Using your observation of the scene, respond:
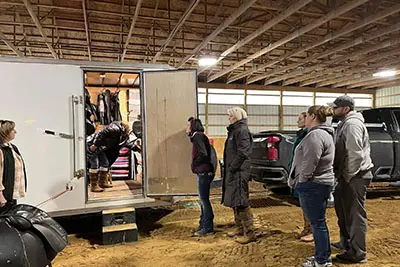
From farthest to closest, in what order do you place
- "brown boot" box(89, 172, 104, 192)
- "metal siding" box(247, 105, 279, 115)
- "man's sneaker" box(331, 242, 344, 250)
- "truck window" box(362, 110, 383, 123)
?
"metal siding" box(247, 105, 279, 115) → "truck window" box(362, 110, 383, 123) → "brown boot" box(89, 172, 104, 192) → "man's sneaker" box(331, 242, 344, 250)

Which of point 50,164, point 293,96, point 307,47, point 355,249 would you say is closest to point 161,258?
point 50,164

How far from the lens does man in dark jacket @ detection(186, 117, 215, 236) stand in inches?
161

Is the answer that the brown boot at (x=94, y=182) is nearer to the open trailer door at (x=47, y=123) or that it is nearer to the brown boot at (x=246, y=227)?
the open trailer door at (x=47, y=123)

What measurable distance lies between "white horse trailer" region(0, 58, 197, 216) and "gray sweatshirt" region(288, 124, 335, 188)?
1.81 metres

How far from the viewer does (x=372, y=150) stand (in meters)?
5.86

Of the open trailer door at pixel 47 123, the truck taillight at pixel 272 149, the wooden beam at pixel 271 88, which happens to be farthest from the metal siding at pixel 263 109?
the open trailer door at pixel 47 123

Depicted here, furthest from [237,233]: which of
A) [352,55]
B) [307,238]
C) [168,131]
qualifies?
[352,55]

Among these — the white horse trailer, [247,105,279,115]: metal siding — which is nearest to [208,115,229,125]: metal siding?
[247,105,279,115]: metal siding

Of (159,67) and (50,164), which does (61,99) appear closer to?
(50,164)

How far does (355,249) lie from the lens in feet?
10.5

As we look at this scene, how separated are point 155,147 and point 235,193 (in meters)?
1.30

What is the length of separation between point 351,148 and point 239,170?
4.18 ft

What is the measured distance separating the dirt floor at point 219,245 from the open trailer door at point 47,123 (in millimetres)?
764

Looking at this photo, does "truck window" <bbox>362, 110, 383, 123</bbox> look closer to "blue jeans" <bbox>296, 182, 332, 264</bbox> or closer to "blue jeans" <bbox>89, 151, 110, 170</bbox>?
"blue jeans" <bbox>296, 182, 332, 264</bbox>
